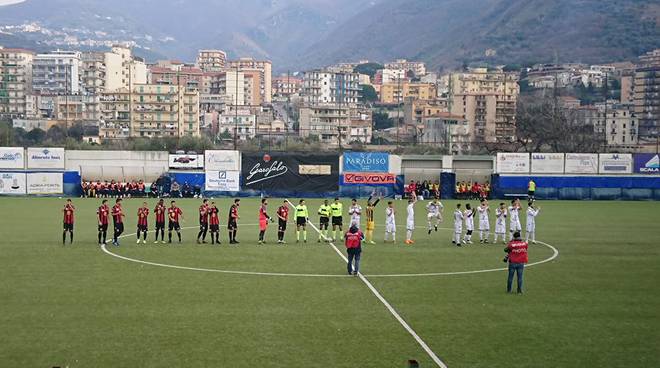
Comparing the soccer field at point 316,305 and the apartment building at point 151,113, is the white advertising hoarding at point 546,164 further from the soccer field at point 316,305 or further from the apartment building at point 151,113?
the apartment building at point 151,113

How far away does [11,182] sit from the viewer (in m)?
58.1

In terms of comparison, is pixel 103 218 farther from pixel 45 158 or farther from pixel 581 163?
pixel 581 163

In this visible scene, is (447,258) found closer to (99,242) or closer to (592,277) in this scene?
(592,277)

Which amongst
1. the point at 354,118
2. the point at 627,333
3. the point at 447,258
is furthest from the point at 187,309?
the point at 354,118

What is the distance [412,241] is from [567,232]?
27.8 ft

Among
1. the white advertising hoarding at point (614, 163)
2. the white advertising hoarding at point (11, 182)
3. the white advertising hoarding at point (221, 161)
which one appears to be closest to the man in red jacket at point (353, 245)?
the white advertising hoarding at point (221, 161)

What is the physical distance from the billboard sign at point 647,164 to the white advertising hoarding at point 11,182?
4435 centimetres

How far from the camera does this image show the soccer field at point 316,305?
1475cm

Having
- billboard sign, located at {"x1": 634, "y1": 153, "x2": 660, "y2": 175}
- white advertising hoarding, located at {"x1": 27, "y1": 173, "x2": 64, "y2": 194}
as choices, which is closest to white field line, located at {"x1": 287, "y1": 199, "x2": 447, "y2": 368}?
white advertising hoarding, located at {"x1": 27, "y1": 173, "x2": 64, "y2": 194}

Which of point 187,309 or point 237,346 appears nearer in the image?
point 237,346

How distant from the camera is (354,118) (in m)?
172

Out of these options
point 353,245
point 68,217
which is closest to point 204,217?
point 68,217

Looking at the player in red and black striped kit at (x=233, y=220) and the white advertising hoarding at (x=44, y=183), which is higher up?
the white advertising hoarding at (x=44, y=183)

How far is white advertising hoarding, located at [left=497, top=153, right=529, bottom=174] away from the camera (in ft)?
200
